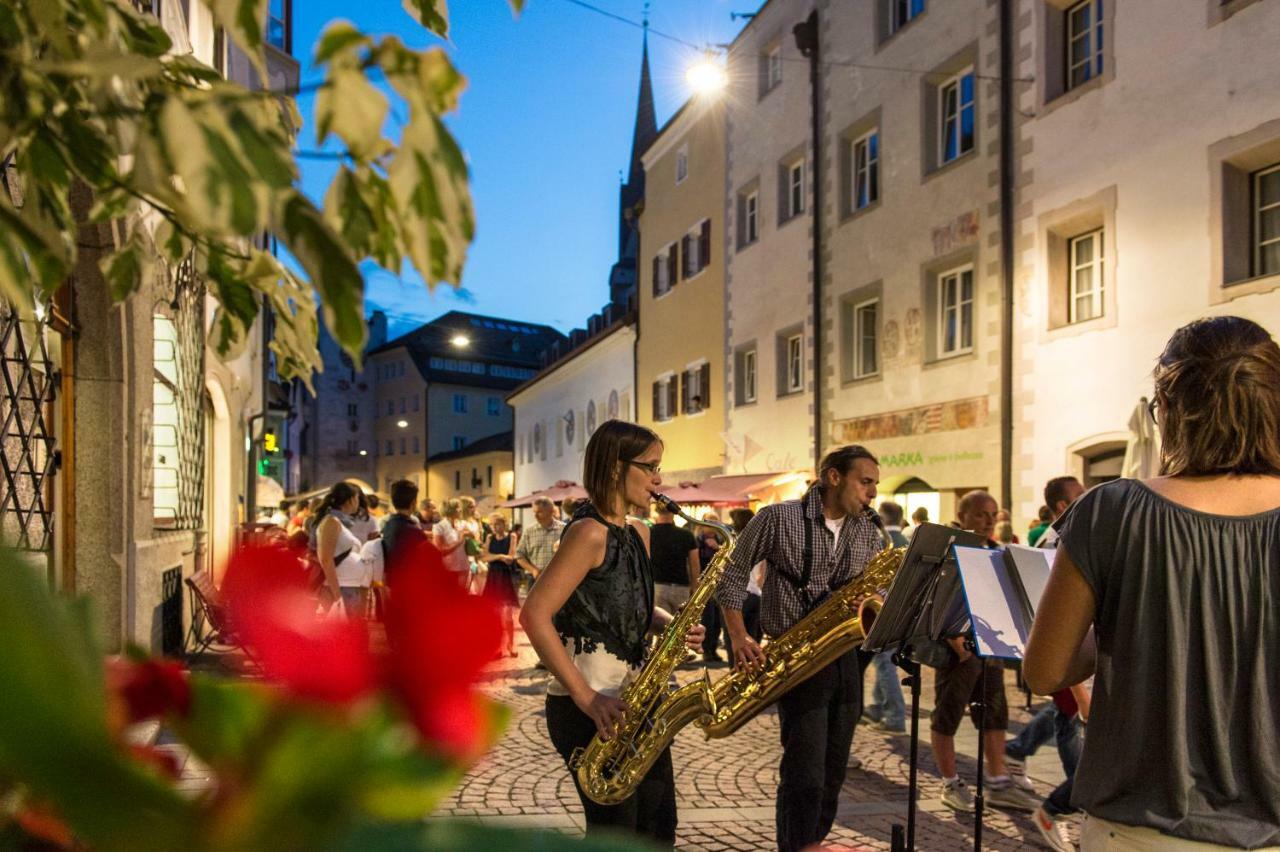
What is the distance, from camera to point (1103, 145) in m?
11.2

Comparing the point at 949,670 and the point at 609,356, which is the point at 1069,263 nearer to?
the point at 949,670

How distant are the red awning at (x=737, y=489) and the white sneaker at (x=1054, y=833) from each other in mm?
10940

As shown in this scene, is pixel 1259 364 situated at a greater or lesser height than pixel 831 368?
lesser

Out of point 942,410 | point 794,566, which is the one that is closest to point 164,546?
point 794,566

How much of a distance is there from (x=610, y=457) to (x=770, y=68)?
714 inches

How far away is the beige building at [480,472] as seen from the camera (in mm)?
50906

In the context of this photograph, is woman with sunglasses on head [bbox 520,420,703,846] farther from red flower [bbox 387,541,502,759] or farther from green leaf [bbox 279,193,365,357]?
red flower [bbox 387,541,502,759]

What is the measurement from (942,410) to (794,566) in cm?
999

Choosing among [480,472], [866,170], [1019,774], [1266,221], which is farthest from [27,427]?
[480,472]

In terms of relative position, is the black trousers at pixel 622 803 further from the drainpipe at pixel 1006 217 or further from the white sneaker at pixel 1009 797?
the drainpipe at pixel 1006 217

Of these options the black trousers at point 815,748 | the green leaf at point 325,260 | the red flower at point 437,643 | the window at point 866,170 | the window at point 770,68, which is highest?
the window at point 770,68

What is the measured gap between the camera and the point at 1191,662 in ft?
6.49

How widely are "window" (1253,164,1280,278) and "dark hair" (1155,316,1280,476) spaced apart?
9157 mm

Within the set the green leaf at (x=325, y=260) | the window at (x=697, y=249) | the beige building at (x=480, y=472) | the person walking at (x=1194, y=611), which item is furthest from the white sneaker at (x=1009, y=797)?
the beige building at (x=480, y=472)
